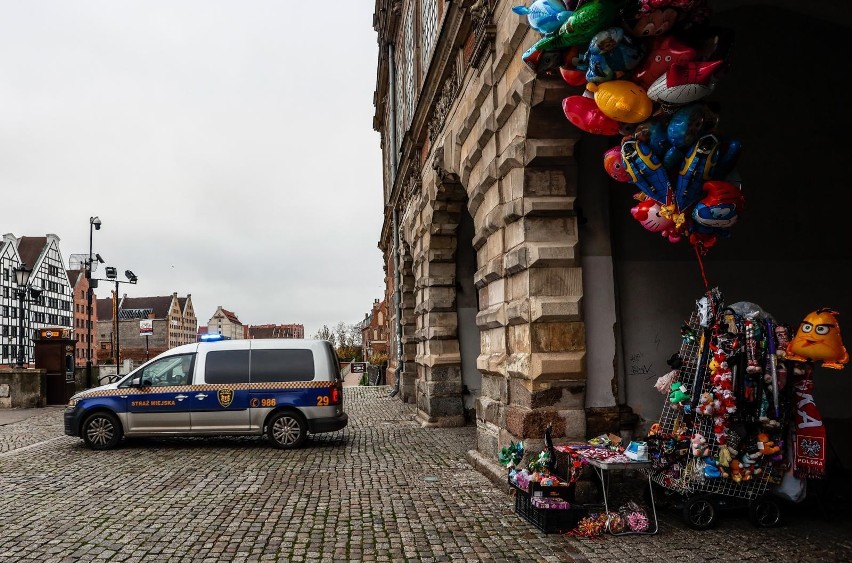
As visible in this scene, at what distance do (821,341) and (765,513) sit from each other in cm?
163

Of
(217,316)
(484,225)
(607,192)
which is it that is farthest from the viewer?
(217,316)

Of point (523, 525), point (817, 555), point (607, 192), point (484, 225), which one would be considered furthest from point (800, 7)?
point (523, 525)

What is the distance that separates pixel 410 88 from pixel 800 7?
12323 mm

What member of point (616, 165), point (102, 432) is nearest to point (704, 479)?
point (616, 165)

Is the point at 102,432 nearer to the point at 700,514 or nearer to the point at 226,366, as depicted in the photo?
the point at 226,366

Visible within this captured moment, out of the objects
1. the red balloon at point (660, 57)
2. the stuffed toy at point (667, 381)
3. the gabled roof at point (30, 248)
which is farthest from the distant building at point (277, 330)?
the red balloon at point (660, 57)

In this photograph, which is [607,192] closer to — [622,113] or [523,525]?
[622,113]

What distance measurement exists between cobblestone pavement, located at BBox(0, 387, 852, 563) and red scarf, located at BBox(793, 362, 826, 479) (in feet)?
1.81

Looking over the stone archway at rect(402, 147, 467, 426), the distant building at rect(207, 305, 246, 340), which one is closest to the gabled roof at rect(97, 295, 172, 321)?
the distant building at rect(207, 305, 246, 340)

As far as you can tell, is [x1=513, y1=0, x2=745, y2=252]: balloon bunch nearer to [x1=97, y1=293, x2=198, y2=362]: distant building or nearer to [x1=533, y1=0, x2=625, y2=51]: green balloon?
[x1=533, y1=0, x2=625, y2=51]: green balloon

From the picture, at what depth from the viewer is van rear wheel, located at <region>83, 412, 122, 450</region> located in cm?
1272

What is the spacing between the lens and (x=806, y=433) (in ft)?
21.1

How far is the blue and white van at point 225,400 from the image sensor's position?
12.7 meters

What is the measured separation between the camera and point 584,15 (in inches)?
235
